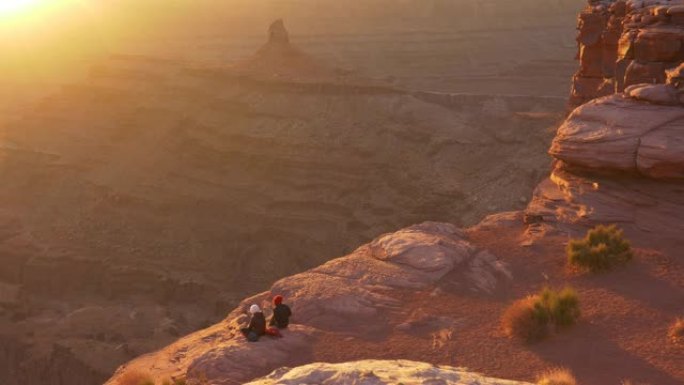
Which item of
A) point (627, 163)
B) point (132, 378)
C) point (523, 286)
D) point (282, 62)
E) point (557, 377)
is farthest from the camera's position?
point (282, 62)

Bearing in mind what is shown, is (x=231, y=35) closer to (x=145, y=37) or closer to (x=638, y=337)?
(x=145, y=37)

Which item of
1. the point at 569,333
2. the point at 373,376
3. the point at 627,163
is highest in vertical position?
the point at 627,163

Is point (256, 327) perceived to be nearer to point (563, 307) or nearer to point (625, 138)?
point (563, 307)

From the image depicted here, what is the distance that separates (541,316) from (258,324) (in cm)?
604

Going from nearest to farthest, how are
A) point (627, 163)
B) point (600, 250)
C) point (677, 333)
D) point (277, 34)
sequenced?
point (677, 333), point (600, 250), point (627, 163), point (277, 34)

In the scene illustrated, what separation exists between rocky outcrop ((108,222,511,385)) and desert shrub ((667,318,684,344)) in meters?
4.38

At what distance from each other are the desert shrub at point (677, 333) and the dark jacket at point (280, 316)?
8.04 meters

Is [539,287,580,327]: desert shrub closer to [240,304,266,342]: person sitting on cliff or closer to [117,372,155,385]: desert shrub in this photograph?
[240,304,266,342]: person sitting on cliff

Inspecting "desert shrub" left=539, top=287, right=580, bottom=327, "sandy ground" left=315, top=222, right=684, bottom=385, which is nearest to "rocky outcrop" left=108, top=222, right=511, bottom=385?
"sandy ground" left=315, top=222, right=684, bottom=385

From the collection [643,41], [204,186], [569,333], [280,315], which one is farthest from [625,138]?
[204,186]

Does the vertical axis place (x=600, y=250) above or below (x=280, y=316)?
above

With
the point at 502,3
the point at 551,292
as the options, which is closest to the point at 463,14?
the point at 502,3

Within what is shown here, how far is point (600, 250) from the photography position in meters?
18.8

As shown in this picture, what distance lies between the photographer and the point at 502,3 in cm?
11594
